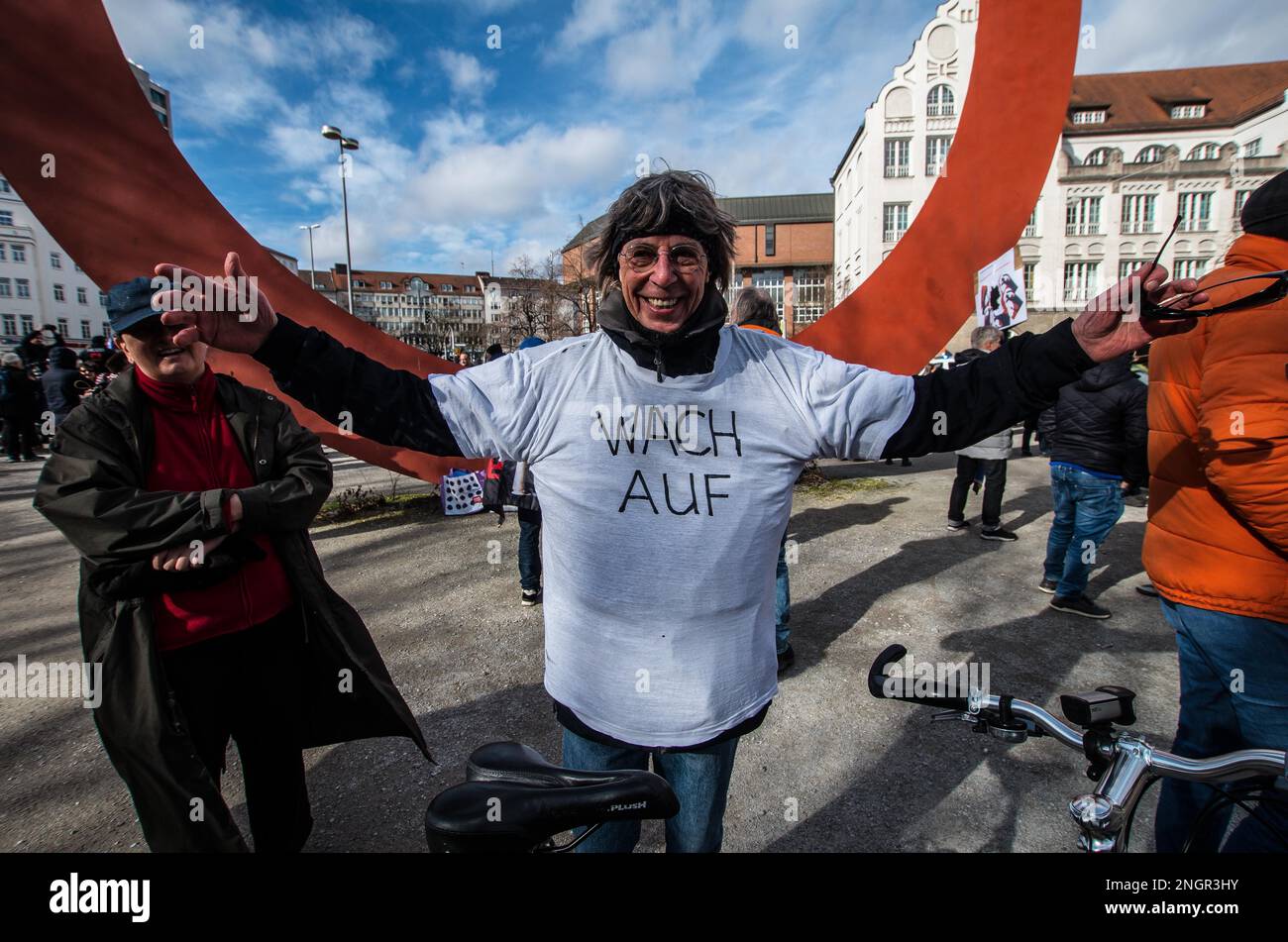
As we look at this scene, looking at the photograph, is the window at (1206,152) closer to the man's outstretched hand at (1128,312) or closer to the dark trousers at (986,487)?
the dark trousers at (986,487)

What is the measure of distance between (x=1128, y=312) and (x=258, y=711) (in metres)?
2.69

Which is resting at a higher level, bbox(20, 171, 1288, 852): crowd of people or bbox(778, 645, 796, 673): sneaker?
bbox(20, 171, 1288, 852): crowd of people

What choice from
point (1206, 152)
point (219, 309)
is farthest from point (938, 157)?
point (1206, 152)

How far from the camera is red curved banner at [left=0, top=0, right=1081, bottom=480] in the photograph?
8.06ft

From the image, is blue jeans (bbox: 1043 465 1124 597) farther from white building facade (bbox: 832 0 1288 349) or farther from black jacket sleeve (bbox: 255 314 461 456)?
white building facade (bbox: 832 0 1288 349)

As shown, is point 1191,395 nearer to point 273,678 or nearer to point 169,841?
point 273,678

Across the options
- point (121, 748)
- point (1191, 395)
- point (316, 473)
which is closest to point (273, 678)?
point (121, 748)

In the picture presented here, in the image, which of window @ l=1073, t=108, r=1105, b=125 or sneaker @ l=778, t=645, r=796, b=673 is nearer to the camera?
sneaker @ l=778, t=645, r=796, b=673

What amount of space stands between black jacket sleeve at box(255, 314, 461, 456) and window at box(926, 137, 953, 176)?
3.45 m

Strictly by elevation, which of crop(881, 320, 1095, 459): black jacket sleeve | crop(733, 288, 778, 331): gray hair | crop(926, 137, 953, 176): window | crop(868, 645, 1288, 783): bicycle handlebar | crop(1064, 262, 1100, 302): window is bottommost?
crop(868, 645, 1288, 783): bicycle handlebar

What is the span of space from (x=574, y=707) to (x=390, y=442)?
743 mm

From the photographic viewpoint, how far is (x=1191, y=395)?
159cm

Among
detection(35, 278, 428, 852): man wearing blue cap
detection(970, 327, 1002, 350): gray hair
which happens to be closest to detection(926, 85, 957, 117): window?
detection(970, 327, 1002, 350): gray hair
